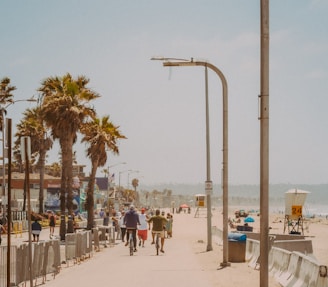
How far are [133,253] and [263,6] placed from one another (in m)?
14.6

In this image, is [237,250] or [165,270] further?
[237,250]

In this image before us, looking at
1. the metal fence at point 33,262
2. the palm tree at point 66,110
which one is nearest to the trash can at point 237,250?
the metal fence at point 33,262

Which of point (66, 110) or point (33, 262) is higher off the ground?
point (66, 110)

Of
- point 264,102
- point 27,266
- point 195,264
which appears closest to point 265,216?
point 264,102

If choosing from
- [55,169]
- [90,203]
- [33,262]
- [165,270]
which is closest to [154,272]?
Answer: [165,270]

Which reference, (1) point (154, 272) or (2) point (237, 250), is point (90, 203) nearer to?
(2) point (237, 250)

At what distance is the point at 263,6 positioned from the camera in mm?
11945

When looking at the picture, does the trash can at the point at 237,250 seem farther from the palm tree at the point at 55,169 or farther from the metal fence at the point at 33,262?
the palm tree at the point at 55,169

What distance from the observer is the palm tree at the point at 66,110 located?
38.4 meters

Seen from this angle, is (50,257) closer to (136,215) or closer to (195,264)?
(195,264)

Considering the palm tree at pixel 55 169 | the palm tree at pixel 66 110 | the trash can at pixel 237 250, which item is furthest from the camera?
the palm tree at pixel 55 169

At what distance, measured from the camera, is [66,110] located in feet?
126

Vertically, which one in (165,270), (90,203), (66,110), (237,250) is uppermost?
(66,110)

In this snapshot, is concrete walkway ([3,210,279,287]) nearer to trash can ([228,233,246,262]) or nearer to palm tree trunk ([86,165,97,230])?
trash can ([228,233,246,262])
